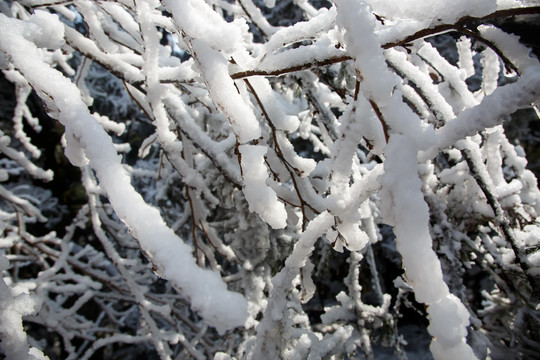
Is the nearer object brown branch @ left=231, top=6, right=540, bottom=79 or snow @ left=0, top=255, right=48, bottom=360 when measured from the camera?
brown branch @ left=231, top=6, right=540, bottom=79

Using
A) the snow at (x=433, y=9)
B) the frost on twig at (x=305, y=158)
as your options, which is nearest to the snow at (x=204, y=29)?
the frost on twig at (x=305, y=158)

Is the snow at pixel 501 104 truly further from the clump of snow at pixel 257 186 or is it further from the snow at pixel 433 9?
the clump of snow at pixel 257 186

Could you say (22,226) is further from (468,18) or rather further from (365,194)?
(468,18)

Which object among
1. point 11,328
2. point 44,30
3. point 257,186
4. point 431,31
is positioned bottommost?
point 11,328

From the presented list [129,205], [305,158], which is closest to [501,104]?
[129,205]

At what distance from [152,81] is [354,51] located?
0.65m

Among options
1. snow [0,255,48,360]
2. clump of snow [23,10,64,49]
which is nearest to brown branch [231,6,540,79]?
clump of snow [23,10,64,49]

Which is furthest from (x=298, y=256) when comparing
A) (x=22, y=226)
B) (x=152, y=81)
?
(x=22, y=226)

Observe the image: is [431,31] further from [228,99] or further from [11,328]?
[11,328]

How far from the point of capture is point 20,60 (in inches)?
27.9

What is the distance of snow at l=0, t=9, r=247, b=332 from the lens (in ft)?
1.73

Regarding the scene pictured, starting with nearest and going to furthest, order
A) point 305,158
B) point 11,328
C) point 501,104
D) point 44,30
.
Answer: point 501,104 → point 11,328 → point 44,30 → point 305,158

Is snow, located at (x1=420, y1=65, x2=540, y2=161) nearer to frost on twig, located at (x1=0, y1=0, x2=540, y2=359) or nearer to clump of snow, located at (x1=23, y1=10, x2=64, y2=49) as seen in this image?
frost on twig, located at (x1=0, y1=0, x2=540, y2=359)

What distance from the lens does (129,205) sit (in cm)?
61
